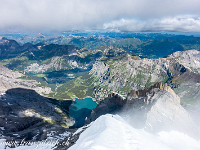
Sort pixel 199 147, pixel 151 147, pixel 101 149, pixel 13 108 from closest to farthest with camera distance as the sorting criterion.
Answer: pixel 101 149 < pixel 151 147 < pixel 199 147 < pixel 13 108

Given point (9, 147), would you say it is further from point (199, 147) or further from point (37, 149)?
point (199, 147)

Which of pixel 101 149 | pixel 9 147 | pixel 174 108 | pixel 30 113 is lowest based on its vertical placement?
pixel 30 113

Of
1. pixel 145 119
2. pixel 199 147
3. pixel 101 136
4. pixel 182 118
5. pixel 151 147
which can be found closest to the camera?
pixel 151 147

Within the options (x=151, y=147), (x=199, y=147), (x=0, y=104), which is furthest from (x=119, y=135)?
(x=0, y=104)

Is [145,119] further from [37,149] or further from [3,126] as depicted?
[3,126]

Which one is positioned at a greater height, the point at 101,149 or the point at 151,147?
the point at 101,149

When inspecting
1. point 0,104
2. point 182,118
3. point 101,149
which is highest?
point 101,149

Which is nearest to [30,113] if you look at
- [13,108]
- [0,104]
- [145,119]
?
[13,108]

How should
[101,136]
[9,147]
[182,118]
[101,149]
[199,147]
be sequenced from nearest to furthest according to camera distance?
[101,149] → [101,136] → [199,147] → [9,147] → [182,118]

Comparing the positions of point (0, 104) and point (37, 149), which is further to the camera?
point (0, 104)
